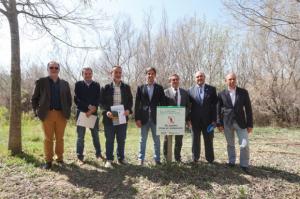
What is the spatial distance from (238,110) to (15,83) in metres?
4.85

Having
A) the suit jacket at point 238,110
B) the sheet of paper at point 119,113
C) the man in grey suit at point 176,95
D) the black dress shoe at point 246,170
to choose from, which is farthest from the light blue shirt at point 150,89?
the black dress shoe at point 246,170

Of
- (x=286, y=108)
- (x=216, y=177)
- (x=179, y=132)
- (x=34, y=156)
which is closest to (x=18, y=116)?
(x=34, y=156)

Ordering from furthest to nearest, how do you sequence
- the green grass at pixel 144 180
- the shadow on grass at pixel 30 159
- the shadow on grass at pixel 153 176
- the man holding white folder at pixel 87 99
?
the shadow on grass at pixel 30 159 → the man holding white folder at pixel 87 99 → the shadow on grass at pixel 153 176 → the green grass at pixel 144 180

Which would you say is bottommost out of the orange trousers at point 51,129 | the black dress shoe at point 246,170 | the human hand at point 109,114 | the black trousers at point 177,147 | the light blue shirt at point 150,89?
the black dress shoe at point 246,170

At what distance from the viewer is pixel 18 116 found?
304 inches

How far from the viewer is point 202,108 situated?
22.3 feet

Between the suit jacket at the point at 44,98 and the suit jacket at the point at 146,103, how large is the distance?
139 centimetres

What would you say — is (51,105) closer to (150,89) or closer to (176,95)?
(150,89)

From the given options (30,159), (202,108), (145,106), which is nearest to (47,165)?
(30,159)

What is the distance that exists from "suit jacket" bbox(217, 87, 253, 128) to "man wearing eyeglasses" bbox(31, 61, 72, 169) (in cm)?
307

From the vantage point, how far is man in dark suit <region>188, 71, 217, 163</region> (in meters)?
6.79

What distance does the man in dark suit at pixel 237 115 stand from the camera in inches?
259

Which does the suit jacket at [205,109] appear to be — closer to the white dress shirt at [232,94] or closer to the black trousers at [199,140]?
the black trousers at [199,140]

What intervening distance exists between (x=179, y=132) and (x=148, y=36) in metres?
17.5
